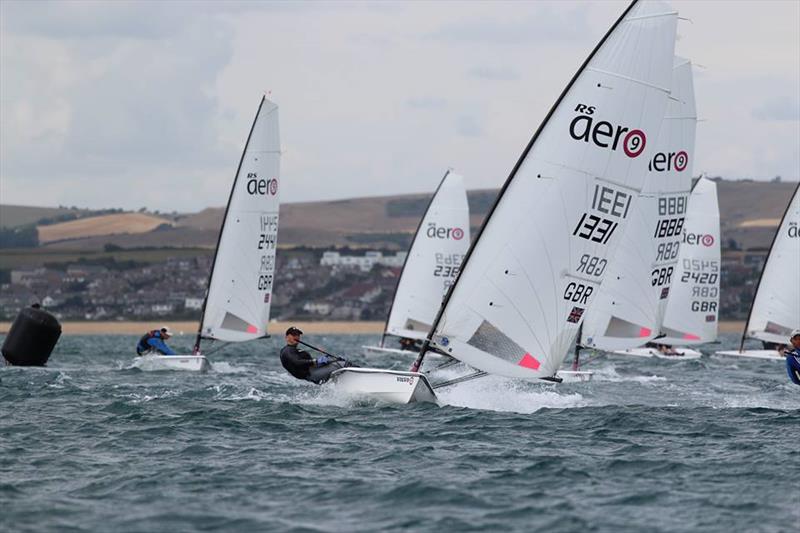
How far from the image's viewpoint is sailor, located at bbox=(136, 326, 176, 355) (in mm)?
30312

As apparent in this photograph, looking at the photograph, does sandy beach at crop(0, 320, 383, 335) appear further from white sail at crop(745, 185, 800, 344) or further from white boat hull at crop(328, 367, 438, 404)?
white boat hull at crop(328, 367, 438, 404)

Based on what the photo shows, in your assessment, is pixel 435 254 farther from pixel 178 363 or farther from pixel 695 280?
pixel 178 363

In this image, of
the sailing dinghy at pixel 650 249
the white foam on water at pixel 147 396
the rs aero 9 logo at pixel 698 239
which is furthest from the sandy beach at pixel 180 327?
the white foam on water at pixel 147 396

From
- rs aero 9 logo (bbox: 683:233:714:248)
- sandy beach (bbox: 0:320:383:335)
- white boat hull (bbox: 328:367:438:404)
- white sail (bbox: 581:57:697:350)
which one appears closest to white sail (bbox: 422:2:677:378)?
white boat hull (bbox: 328:367:438:404)

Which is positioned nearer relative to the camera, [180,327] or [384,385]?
[384,385]

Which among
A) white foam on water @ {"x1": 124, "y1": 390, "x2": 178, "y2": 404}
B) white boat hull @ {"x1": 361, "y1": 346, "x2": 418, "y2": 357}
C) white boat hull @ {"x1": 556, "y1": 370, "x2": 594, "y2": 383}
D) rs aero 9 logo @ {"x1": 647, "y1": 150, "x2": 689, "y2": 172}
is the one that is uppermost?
rs aero 9 logo @ {"x1": 647, "y1": 150, "x2": 689, "y2": 172}

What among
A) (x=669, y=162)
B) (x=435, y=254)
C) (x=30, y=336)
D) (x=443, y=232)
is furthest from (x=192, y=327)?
(x=669, y=162)

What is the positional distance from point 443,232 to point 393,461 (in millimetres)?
26534

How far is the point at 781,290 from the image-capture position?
136 ft

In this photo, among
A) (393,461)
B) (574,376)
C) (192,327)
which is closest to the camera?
(393,461)

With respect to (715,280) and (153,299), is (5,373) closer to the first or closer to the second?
(715,280)

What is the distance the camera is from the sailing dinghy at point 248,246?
32.0 m

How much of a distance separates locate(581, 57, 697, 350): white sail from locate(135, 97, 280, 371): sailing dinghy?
7969 mm

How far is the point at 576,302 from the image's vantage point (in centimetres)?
1925
